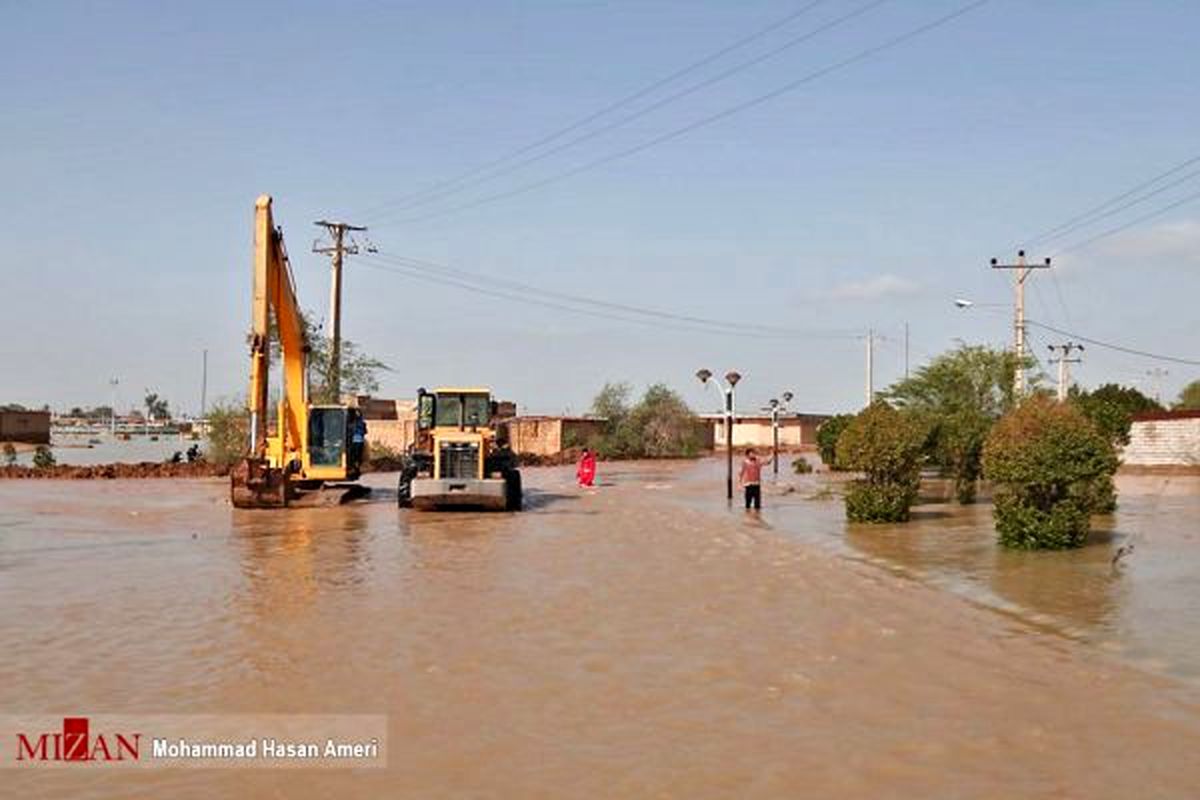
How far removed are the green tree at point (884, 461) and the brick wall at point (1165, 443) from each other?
21.9 metres

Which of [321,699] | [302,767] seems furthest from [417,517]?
[302,767]

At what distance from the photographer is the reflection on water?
35.1ft

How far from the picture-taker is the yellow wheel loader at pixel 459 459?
24.8m

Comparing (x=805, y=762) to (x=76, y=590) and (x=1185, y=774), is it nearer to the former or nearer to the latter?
(x=1185, y=774)

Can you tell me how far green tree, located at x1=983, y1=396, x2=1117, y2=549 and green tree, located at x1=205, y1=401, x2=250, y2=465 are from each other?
3192 centimetres

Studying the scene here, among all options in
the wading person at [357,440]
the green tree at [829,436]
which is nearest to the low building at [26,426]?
the green tree at [829,436]

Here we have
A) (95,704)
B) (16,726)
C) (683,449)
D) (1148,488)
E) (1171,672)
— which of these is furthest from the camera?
(683,449)

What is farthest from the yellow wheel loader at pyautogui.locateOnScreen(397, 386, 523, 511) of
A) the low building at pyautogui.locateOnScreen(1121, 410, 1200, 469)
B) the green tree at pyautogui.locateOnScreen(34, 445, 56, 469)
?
the low building at pyautogui.locateOnScreen(1121, 410, 1200, 469)

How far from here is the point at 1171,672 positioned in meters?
8.96

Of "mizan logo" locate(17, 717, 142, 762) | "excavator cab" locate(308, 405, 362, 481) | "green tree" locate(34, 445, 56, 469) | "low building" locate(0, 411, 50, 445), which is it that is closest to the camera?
"mizan logo" locate(17, 717, 142, 762)

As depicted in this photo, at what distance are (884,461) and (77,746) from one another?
57.2ft

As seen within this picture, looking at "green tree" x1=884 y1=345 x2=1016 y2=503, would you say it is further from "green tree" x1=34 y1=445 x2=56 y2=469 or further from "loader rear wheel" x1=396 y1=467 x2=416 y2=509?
"green tree" x1=34 y1=445 x2=56 y2=469

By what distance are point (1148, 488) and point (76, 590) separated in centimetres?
2844

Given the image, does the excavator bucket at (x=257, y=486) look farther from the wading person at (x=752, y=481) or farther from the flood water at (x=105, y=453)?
the flood water at (x=105, y=453)
